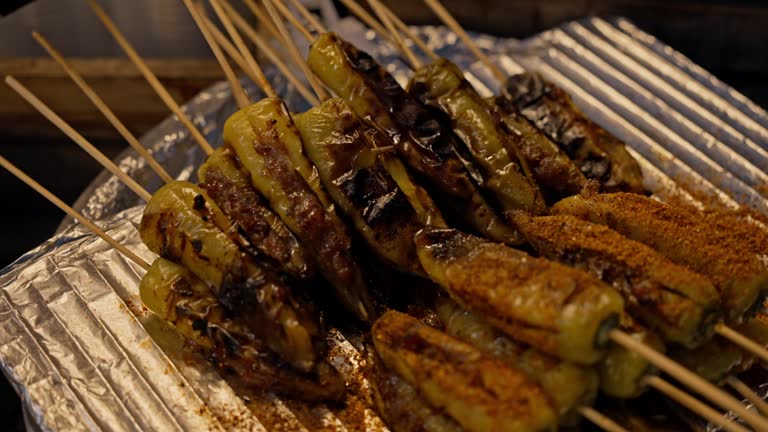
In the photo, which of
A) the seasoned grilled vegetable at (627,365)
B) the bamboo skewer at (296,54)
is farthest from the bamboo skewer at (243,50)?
the seasoned grilled vegetable at (627,365)

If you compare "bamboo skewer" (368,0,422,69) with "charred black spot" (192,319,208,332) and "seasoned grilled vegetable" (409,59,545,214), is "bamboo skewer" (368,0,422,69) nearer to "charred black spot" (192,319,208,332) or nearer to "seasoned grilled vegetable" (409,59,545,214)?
"seasoned grilled vegetable" (409,59,545,214)

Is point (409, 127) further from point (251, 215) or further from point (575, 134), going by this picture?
point (575, 134)

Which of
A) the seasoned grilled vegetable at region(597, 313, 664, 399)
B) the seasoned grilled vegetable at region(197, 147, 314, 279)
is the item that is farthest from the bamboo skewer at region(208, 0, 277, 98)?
the seasoned grilled vegetable at region(597, 313, 664, 399)

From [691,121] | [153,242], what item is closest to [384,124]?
[153,242]

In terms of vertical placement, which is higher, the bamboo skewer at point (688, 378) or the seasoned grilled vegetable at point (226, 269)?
the seasoned grilled vegetable at point (226, 269)

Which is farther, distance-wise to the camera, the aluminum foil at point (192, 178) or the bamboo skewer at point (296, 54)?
the bamboo skewer at point (296, 54)

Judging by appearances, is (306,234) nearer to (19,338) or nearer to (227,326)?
(227,326)

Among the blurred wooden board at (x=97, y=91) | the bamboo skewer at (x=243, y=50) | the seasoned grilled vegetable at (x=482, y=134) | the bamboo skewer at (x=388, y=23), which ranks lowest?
the seasoned grilled vegetable at (x=482, y=134)

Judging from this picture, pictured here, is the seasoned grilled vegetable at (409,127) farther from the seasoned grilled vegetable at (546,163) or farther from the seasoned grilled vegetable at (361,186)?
the seasoned grilled vegetable at (546,163)
